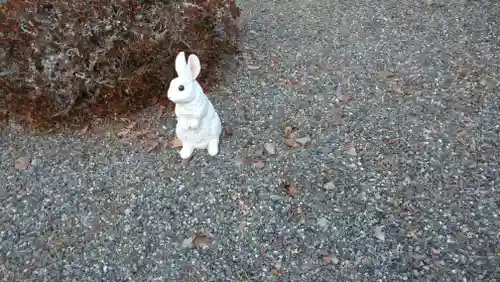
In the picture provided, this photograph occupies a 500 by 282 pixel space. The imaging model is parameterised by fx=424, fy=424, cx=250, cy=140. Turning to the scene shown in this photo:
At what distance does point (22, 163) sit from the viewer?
3508 mm

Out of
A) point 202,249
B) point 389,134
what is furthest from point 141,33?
point 389,134

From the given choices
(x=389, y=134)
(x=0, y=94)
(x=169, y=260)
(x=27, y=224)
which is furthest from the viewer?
(x=0, y=94)

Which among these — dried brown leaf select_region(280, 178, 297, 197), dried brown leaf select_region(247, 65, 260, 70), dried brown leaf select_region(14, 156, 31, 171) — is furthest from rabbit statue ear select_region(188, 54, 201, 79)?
dried brown leaf select_region(14, 156, 31, 171)

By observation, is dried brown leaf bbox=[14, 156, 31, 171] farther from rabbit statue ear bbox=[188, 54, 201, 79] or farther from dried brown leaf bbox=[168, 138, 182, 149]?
rabbit statue ear bbox=[188, 54, 201, 79]

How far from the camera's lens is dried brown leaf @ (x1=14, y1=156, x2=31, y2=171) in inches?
137

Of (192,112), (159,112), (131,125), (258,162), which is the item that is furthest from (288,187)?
(131,125)

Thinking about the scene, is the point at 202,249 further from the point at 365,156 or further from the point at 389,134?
the point at 389,134

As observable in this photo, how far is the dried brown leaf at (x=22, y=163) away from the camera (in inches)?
137

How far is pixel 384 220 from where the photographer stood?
9.20ft

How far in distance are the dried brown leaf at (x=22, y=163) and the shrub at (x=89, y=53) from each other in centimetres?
34

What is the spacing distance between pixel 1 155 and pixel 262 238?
2.41m

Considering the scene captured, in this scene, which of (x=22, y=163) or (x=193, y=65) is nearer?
(x=193, y=65)

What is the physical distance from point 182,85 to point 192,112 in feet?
0.74

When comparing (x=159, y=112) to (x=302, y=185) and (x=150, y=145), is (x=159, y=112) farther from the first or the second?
(x=302, y=185)
